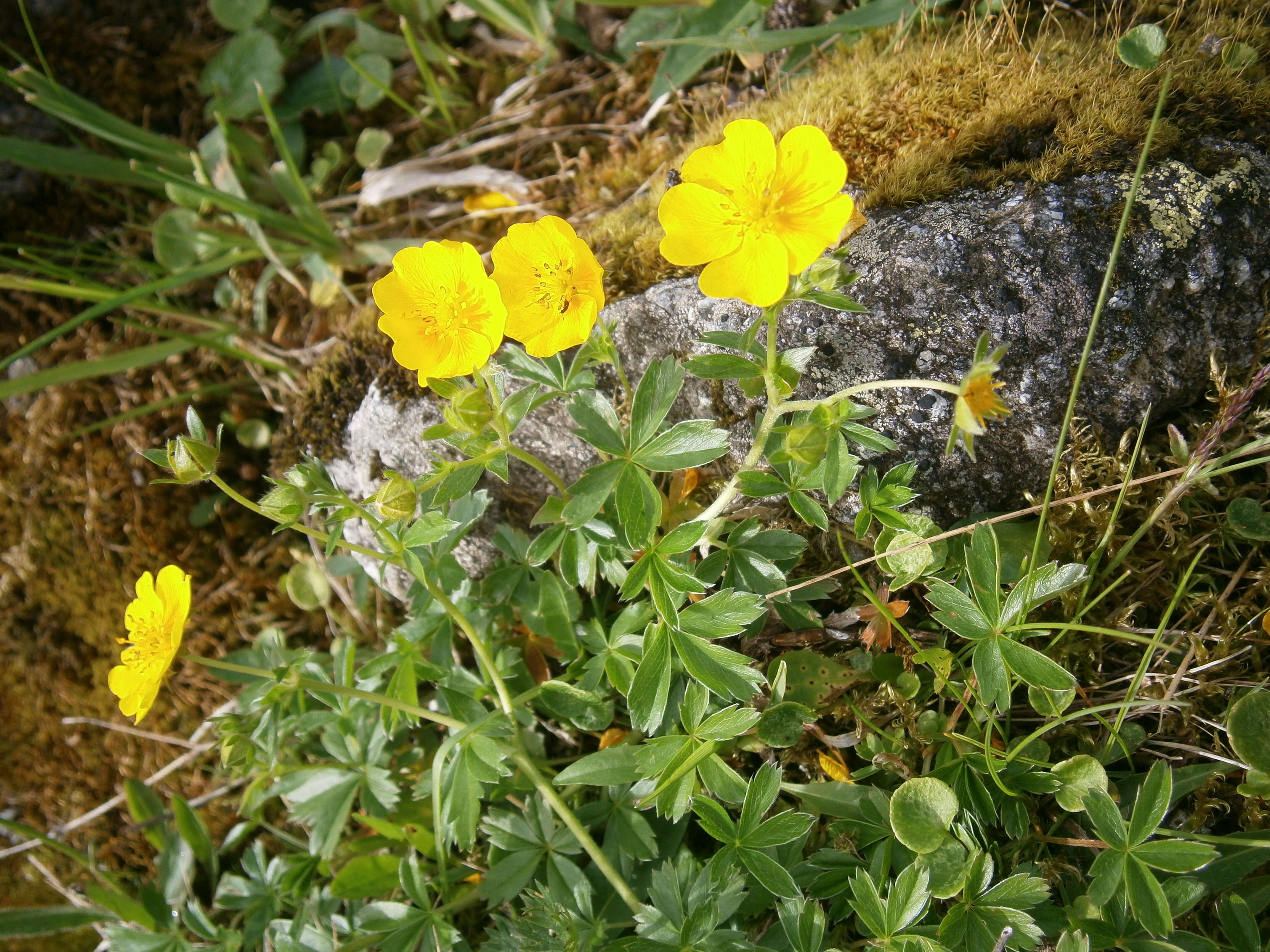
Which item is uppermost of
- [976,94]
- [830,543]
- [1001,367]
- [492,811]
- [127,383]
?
[976,94]

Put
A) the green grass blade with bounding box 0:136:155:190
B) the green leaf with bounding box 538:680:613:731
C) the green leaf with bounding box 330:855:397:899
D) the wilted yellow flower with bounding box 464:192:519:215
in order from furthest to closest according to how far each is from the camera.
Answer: the wilted yellow flower with bounding box 464:192:519:215, the green grass blade with bounding box 0:136:155:190, the green leaf with bounding box 330:855:397:899, the green leaf with bounding box 538:680:613:731

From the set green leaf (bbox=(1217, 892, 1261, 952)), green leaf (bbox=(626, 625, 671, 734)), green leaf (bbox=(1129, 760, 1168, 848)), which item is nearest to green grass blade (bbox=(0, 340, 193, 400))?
green leaf (bbox=(626, 625, 671, 734))

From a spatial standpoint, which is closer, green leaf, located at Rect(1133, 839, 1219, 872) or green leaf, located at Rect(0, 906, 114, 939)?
green leaf, located at Rect(1133, 839, 1219, 872)

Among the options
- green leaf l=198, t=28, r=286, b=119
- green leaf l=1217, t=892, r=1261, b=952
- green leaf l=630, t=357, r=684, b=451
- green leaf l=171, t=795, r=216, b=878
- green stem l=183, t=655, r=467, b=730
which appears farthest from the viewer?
green leaf l=198, t=28, r=286, b=119

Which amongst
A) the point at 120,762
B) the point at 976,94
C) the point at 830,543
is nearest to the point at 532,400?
the point at 830,543

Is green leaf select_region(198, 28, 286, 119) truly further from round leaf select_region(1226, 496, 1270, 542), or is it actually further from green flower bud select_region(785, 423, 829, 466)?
round leaf select_region(1226, 496, 1270, 542)

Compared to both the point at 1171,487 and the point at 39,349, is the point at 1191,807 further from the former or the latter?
the point at 39,349

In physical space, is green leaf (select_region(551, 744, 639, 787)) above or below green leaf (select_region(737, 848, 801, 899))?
above

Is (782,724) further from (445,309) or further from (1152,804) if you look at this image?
(445,309)
